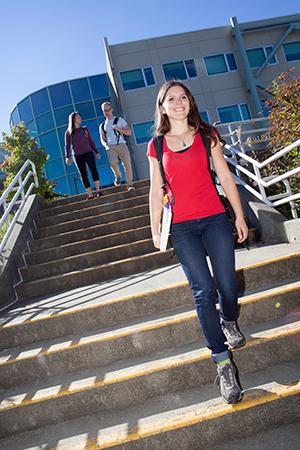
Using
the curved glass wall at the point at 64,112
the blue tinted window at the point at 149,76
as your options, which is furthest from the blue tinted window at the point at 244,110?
the curved glass wall at the point at 64,112

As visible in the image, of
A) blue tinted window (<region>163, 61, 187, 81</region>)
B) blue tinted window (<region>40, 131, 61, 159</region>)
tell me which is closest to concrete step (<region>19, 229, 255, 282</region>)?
blue tinted window (<region>163, 61, 187, 81</region>)

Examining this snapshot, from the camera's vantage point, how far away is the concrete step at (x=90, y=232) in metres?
5.95

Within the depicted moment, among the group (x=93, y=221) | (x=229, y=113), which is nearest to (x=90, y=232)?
(x=93, y=221)

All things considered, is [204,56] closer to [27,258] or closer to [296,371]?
Result: [27,258]

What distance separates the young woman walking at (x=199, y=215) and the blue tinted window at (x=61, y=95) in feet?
67.4

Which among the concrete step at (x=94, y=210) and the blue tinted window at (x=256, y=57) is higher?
the blue tinted window at (x=256, y=57)

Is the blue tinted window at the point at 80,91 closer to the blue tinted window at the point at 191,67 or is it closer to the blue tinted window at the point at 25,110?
the blue tinted window at the point at 25,110

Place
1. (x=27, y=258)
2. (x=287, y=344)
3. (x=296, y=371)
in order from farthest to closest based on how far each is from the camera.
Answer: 1. (x=27, y=258)
2. (x=287, y=344)
3. (x=296, y=371)

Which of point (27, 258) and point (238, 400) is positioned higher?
point (27, 258)

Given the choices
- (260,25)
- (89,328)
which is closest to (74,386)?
(89,328)

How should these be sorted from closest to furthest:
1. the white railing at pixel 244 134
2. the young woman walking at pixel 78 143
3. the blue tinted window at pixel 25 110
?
1. the white railing at pixel 244 134
2. the young woman walking at pixel 78 143
3. the blue tinted window at pixel 25 110

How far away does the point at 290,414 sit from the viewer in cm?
222

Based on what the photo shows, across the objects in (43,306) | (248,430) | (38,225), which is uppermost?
(38,225)

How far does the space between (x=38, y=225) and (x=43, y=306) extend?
9.86 feet
